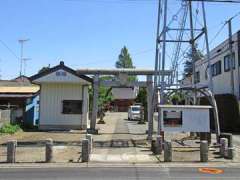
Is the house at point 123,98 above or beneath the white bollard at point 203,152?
above

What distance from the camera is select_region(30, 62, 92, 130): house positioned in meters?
34.3

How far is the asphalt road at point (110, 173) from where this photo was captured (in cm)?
1294

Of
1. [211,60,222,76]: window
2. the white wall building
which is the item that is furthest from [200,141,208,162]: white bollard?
[211,60,222,76]: window

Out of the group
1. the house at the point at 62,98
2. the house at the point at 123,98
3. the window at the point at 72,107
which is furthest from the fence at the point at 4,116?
the house at the point at 123,98

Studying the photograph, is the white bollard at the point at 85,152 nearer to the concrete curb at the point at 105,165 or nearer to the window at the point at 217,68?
the concrete curb at the point at 105,165

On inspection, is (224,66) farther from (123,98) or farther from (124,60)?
(124,60)

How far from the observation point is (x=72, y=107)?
115 ft

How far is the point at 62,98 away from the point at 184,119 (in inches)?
589

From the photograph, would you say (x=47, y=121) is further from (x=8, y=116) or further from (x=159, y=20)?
(x=159, y=20)

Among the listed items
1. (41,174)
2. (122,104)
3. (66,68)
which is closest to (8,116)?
(66,68)

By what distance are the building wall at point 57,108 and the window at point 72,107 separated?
231 millimetres

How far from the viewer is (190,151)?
2058 cm

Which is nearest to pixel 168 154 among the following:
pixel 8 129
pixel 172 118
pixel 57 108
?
pixel 172 118

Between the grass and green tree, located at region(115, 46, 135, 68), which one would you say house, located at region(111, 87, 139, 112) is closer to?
green tree, located at region(115, 46, 135, 68)
